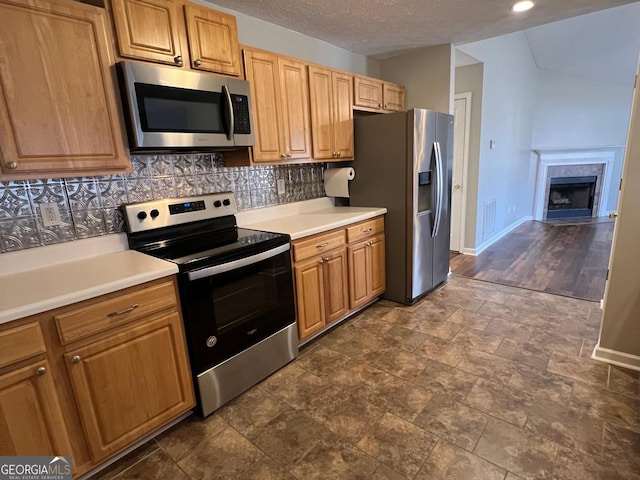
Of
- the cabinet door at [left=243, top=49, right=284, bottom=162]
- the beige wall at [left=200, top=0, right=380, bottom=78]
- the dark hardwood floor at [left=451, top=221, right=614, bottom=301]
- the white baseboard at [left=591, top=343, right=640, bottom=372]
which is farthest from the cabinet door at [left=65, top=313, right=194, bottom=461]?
the dark hardwood floor at [left=451, top=221, right=614, bottom=301]

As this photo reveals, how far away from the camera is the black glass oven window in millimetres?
1755

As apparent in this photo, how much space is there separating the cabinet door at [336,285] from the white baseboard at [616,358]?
1.75 m

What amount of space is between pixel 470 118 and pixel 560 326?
285cm

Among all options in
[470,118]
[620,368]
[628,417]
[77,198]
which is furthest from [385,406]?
[470,118]

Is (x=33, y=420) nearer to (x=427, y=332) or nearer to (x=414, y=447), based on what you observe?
(x=414, y=447)

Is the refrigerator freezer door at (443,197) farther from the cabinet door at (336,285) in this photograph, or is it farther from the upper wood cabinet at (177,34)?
the upper wood cabinet at (177,34)

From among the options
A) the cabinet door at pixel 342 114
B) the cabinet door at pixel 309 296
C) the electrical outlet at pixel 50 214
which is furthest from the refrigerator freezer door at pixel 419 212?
the electrical outlet at pixel 50 214

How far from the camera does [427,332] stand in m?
2.71

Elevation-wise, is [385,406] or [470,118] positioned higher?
[470,118]

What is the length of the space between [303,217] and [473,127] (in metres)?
2.89

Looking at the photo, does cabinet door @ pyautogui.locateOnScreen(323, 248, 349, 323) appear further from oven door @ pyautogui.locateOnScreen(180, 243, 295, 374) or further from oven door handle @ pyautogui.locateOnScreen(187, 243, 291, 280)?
oven door handle @ pyautogui.locateOnScreen(187, 243, 291, 280)

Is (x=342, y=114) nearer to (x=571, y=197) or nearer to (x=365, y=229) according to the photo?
(x=365, y=229)

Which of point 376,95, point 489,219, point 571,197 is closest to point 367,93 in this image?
point 376,95

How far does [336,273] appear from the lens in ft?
8.87
